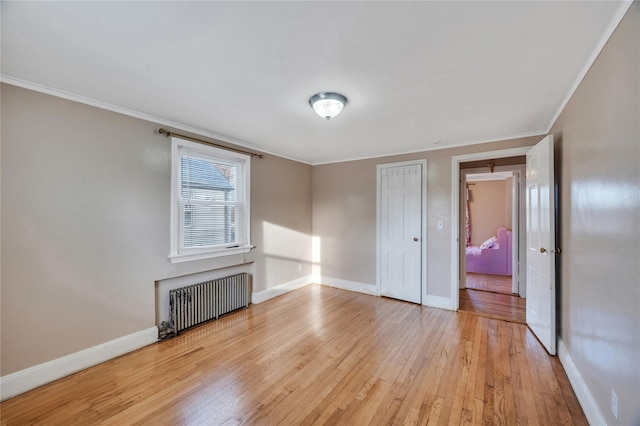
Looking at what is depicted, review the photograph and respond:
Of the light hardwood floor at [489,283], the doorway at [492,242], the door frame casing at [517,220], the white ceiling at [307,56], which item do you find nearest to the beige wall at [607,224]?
the white ceiling at [307,56]

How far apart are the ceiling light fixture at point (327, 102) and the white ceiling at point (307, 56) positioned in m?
0.08

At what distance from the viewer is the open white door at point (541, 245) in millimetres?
2504

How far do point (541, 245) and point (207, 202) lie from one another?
3.84 m

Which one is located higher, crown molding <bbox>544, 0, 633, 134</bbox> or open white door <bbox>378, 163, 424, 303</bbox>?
crown molding <bbox>544, 0, 633, 134</bbox>

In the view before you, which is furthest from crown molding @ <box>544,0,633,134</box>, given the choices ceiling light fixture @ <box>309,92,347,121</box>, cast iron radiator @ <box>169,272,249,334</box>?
cast iron radiator @ <box>169,272,249,334</box>

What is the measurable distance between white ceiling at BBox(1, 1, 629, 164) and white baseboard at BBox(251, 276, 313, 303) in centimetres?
264

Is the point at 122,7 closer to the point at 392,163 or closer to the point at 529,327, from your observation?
the point at 392,163

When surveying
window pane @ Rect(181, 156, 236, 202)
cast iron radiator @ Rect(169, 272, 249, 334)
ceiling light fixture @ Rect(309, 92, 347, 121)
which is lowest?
cast iron radiator @ Rect(169, 272, 249, 334)

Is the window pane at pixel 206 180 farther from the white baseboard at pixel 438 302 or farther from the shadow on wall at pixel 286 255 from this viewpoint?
the white baseboard at pixel 438 302

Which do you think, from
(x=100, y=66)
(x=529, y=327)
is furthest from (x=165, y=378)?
(x=529, y=327)

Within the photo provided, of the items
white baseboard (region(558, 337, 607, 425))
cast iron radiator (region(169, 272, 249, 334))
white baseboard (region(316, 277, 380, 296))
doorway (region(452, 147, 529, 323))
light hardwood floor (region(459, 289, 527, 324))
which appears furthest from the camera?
white baseboard (region(316, 277, 380, 296))

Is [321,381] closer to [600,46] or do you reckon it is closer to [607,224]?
[607,224]

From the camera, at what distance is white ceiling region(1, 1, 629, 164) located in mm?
1337

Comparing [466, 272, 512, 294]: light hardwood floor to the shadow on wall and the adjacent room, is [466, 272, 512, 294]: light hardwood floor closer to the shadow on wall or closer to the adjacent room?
the adjacent room
